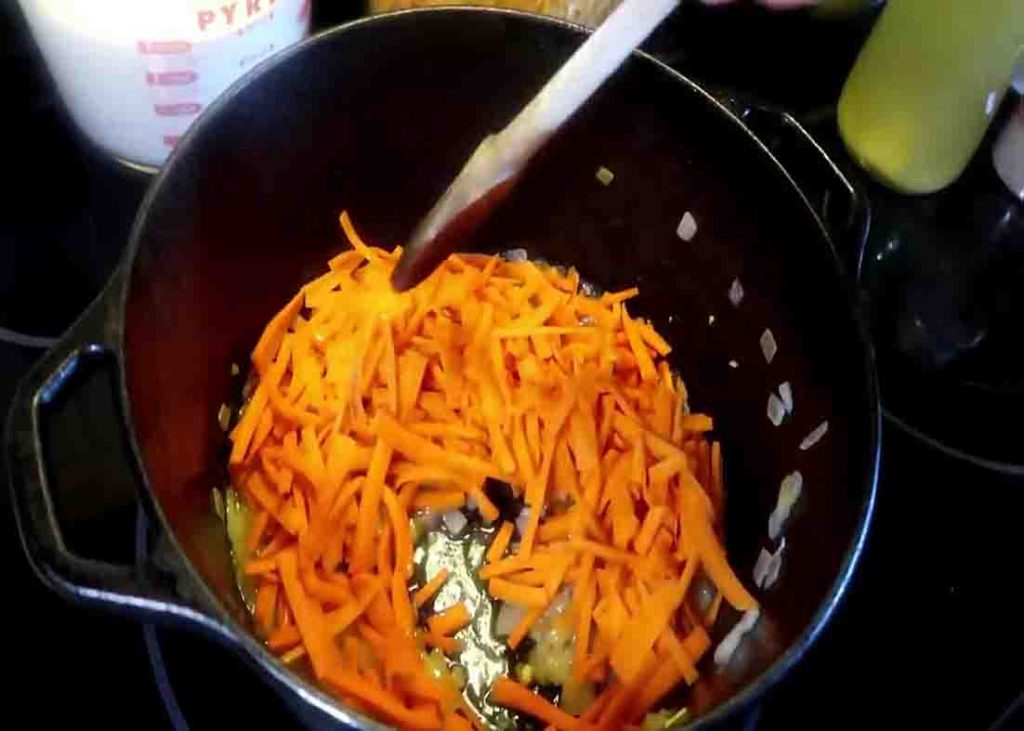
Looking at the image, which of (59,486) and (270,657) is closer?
(270,657)

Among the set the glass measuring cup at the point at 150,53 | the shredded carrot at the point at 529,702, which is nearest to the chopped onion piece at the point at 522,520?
the shredded carrot at the point at 529,702

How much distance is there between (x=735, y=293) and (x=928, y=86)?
0.67 feet

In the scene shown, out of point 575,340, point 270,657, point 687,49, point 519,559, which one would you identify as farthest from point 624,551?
point 687,49

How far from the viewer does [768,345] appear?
85 centimetres

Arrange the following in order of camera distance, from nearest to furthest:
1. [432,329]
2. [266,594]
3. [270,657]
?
1. [270,657]
2. [266,594]
3. [432,329]

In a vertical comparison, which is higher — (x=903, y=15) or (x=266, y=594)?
(x=903, y=15)

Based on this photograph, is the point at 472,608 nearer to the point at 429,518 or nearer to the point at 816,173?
the point at 429,518

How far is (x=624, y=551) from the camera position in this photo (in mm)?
812

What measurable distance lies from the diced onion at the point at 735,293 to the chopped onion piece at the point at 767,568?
0.18m

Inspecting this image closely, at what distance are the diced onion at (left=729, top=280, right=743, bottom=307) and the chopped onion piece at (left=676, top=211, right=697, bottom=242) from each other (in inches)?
1.8

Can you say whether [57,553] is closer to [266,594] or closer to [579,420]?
[266,594]

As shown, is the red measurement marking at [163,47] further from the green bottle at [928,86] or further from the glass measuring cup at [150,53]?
the green bottle at [928,86]

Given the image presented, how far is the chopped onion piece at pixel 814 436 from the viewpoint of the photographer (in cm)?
79

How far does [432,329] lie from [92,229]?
0.26 metres
